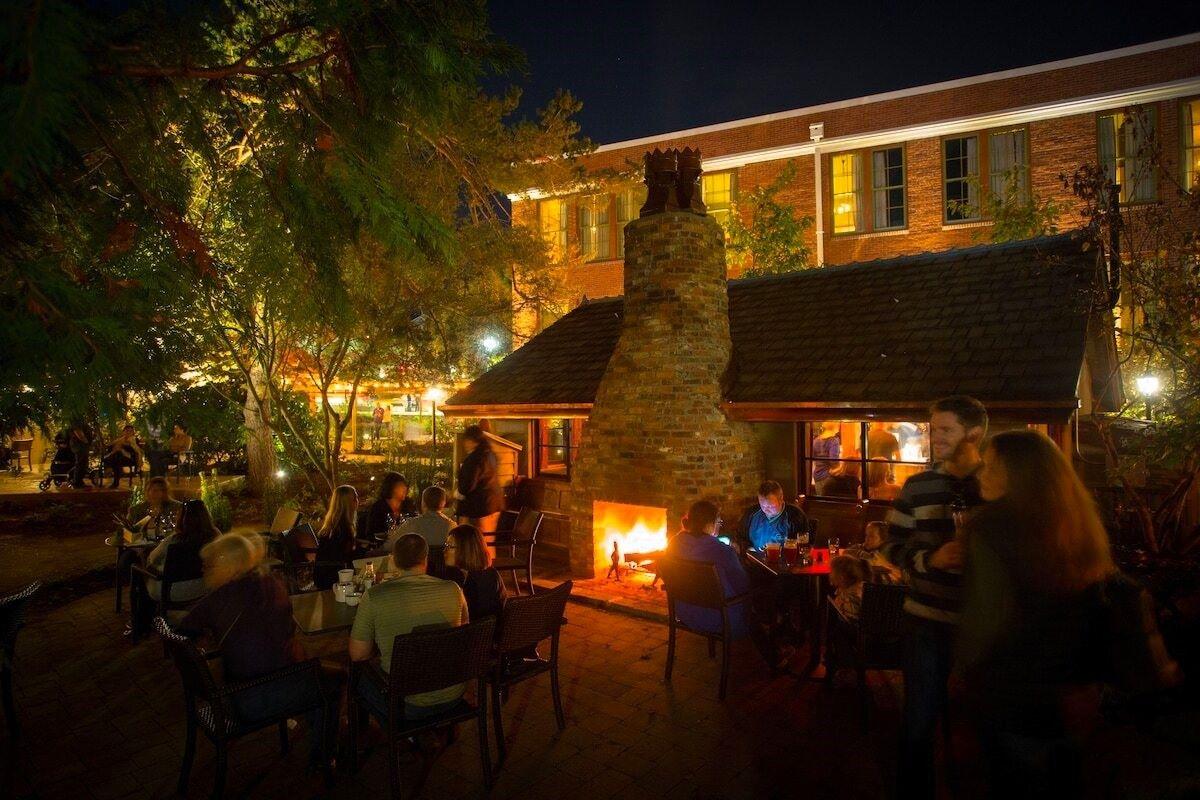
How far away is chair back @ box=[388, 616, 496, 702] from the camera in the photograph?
11.7 ft

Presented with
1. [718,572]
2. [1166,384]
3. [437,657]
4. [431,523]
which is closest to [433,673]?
[437,657]

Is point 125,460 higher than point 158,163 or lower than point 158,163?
lower

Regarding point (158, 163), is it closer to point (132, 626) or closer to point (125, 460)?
point (132, 626)

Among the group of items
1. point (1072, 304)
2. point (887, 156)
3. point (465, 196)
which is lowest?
point (1072, 304)

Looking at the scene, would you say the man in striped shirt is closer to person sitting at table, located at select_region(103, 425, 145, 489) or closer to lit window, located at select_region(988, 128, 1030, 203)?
lit window, located at select_region(988, 128, 1030, 203)

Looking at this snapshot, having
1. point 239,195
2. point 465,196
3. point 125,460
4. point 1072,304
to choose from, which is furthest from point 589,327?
point 125,460

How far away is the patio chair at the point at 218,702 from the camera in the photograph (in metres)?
3.67

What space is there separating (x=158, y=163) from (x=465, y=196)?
8692 millimetres

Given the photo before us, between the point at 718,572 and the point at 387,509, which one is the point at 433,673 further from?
the point at 387,509

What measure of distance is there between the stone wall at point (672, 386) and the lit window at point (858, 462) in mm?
781

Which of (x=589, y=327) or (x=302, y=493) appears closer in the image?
(x=589, y=327)

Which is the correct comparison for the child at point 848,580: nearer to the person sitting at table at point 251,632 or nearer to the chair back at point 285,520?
the person sitting at table at point 251,632

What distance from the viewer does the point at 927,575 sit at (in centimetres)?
325

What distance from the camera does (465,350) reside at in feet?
54.2
